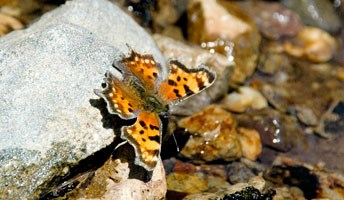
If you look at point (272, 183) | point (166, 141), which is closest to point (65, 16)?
point (166, 141)

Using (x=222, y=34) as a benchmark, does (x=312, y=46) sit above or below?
below

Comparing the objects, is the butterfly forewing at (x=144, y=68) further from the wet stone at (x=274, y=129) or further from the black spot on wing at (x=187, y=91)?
the wet stone at (x=274, y=129)

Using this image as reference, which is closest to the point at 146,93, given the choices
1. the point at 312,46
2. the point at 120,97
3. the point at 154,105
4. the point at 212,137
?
the point at 154,105

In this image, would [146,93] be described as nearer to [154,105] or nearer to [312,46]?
[154,105]

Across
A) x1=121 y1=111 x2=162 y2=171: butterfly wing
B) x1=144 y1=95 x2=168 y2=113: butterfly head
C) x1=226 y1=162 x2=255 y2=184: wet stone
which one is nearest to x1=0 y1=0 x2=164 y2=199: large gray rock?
x1=121 y1=111 x2=162 y2=171: butterfly wing

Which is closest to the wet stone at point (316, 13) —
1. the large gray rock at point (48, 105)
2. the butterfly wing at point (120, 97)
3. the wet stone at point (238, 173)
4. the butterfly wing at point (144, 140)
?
the wet stone at point (238, 173)

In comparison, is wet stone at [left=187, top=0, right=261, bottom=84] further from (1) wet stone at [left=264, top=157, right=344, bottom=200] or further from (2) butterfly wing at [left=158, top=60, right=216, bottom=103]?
(2) butterfly wing at [left=158, top=60, right=216, bottom=103]

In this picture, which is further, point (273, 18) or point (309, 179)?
point (273, 18)
